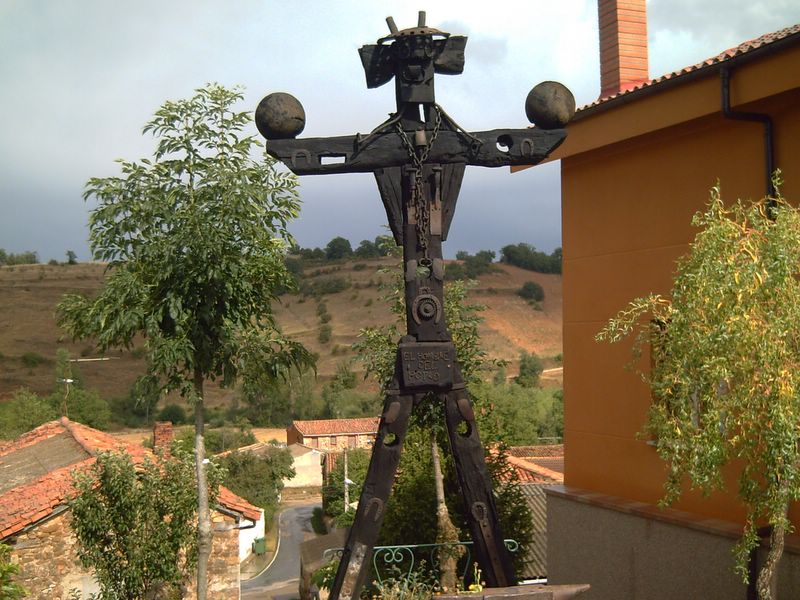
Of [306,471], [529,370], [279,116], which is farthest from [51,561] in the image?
[529,370]

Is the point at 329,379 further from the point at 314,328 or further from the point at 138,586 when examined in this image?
the point at 138,586

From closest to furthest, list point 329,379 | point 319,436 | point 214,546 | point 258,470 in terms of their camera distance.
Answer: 1. point 214,546
2. point 258,470
3. point 319,436
4. point 329,379

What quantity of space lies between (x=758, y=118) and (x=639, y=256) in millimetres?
2009

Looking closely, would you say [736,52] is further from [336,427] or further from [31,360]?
[31,360]

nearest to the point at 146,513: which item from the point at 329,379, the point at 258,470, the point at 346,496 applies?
the point at 346,496

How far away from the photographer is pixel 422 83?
5508mm

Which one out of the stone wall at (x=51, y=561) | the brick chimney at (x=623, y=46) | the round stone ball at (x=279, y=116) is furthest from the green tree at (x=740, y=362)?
the stone wall at (x=51, y=561)

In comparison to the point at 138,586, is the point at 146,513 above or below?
above

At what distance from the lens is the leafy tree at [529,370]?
6472cm

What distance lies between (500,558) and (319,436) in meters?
48.2

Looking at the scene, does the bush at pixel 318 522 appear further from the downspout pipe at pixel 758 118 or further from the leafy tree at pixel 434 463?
the downspout pipe at pixel 758 118

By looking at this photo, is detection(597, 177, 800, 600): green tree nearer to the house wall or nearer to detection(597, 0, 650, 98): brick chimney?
the house wall

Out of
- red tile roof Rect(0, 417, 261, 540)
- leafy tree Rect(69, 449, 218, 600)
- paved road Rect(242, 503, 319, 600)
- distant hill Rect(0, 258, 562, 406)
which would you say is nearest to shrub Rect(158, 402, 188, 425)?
distant hill Rect(0, 258, 562, 406)

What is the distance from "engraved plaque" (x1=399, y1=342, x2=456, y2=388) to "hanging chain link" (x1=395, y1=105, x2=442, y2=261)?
545 millimetres
